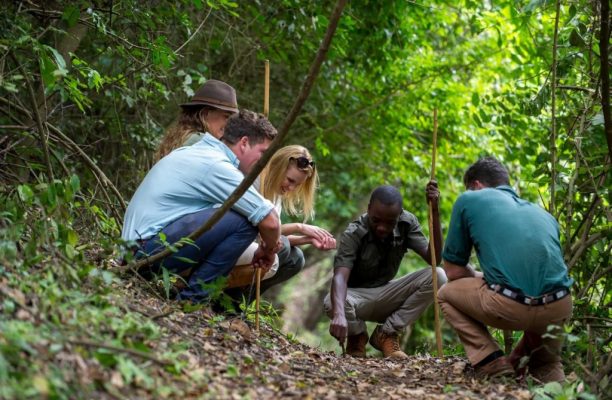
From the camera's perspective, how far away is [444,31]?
1208 centimetres

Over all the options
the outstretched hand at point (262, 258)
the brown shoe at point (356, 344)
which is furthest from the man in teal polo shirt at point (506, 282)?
the brown shoe at point (356, 344)

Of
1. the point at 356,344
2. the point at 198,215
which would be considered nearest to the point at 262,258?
the point at 198,215

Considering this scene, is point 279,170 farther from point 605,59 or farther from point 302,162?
point 605,59

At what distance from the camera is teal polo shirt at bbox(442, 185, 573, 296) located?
4.63 meters

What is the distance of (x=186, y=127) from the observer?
248 inches

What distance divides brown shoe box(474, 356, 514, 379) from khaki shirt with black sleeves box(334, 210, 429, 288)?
185 cm

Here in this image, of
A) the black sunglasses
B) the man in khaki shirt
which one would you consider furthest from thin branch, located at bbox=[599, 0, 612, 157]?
the black sunglasses

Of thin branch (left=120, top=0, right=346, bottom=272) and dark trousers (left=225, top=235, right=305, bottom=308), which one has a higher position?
thin branch (left=120, top=0, right=346, bottom=272)

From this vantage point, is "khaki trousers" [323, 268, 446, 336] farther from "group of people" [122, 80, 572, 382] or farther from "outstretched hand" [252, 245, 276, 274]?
"outstretched hand" [252, 245, 276, 274]

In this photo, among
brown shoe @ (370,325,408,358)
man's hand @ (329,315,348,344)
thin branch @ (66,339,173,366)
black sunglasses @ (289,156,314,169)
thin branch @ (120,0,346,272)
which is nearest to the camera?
thin branch @ (66,339,173,366)

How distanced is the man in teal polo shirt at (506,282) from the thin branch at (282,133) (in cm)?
139

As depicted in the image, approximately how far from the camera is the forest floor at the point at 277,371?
12.3ft

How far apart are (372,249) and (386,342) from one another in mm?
760

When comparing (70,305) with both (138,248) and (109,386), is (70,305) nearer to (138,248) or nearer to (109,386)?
(109,386)
